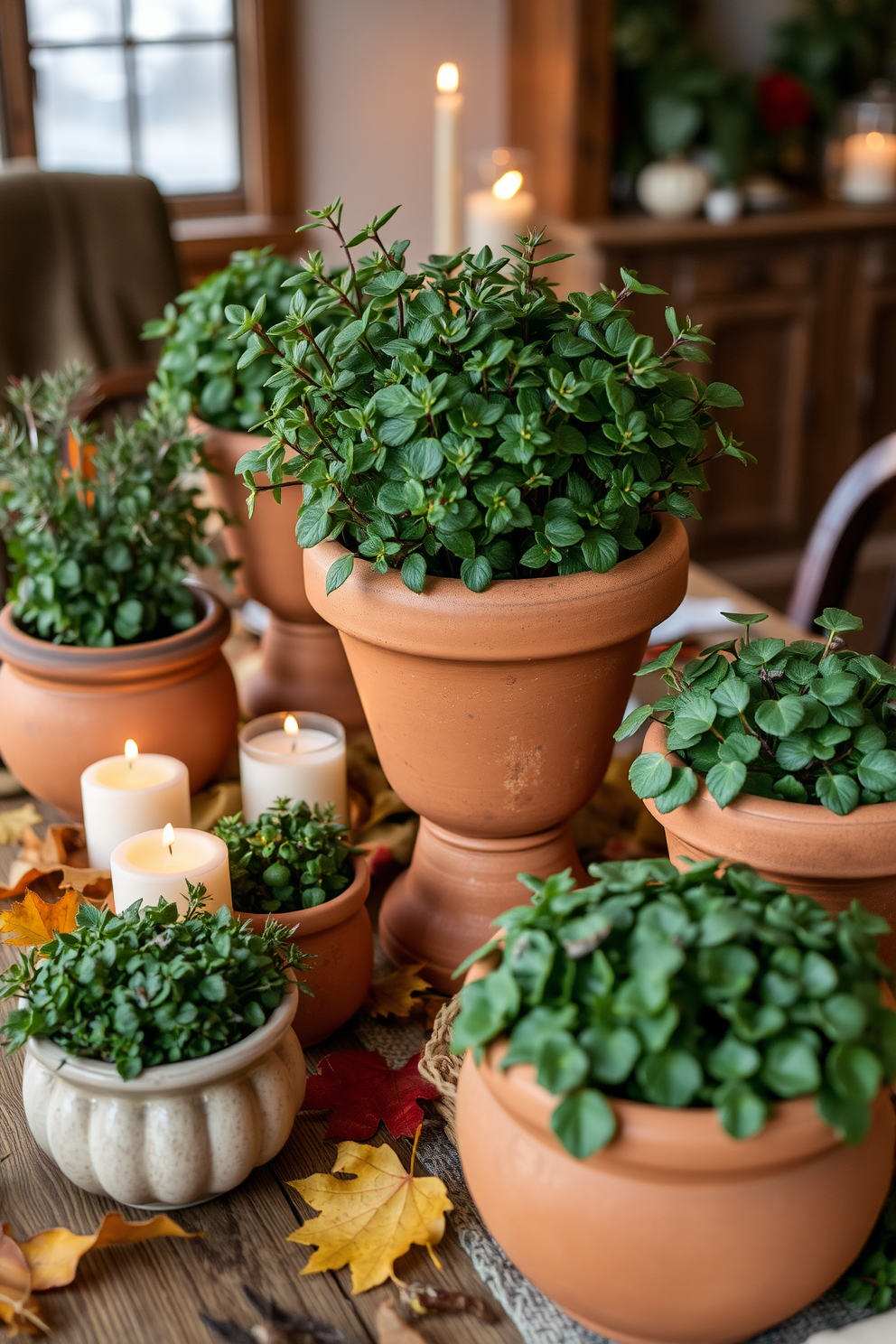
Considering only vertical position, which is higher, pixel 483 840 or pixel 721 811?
pixel 721 811

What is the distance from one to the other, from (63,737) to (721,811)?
22.9 inches

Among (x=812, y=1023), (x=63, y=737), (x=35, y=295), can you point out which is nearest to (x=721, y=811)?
(x=812, y=1023)

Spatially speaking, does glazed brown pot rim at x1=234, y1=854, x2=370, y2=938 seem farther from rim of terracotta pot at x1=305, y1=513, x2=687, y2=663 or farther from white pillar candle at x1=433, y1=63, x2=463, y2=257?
white pillar candle at x1=433, y1=63, x2=463, y2=257

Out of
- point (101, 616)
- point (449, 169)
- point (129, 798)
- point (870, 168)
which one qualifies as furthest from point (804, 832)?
point (870, 168)

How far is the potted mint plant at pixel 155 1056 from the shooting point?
0.68 m

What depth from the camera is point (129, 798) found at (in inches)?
37.7

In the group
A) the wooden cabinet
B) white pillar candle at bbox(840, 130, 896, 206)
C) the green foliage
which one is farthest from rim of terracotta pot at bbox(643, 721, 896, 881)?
white pillar candle at bbox(840, 130, 896, 206)

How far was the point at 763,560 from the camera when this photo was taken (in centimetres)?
363

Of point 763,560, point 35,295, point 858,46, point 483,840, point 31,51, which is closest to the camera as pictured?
point 483,840

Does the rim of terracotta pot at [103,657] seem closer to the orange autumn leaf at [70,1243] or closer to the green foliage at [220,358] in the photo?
the green foliage at [220,358]

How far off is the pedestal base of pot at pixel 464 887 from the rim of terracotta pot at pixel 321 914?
0.28 ft

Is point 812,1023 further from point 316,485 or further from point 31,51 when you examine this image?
point 31,51

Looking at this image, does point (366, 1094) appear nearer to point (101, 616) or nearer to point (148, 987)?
point (148, 987)

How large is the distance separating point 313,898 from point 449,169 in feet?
4.14
